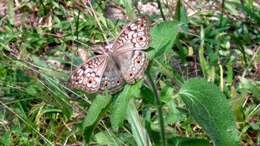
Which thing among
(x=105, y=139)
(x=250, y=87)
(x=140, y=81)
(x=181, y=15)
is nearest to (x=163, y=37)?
(x=140, y=81)

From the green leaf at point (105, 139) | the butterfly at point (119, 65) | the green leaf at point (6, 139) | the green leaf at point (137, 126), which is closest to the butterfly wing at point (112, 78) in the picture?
the butterfly at point (119, 65)

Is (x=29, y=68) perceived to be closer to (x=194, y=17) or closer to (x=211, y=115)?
(x=194, y=17)

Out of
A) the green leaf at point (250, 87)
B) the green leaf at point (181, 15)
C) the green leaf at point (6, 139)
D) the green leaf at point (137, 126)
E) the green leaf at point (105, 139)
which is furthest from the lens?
the green leaf at point (181, 15)

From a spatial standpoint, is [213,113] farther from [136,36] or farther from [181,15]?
[181,15]

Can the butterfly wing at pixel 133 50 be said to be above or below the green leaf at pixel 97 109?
above

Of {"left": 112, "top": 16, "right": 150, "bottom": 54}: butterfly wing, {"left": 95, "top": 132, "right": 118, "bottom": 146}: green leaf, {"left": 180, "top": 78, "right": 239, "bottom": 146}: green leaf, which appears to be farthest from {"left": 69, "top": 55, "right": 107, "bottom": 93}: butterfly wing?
→ {"left": 95, "top": 132, "right": 118, "bottom": 146}: green leaf

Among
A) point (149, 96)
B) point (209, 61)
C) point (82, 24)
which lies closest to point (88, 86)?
point (149, 96)

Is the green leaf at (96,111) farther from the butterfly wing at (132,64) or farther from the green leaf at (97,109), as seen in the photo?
the butterfly wing at (132,64)
